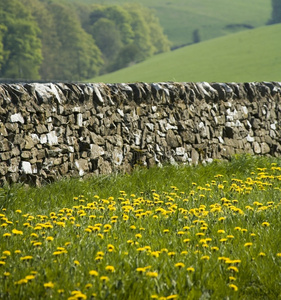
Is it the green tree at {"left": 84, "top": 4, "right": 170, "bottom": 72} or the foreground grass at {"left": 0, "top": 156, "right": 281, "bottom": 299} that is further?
the green tree at {"left": 84, "top": 4, "right": 170, "bottom": 72}

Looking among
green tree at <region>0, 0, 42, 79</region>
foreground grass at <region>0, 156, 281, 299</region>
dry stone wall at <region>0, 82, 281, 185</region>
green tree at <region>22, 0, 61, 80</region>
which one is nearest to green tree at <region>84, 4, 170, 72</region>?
green tree at <region>22, 0, 61, 80</region>

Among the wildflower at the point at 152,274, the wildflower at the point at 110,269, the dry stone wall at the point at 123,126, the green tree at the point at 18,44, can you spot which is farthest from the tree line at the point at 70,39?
the wildflower at the point at 152,274

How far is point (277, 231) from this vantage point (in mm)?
4691

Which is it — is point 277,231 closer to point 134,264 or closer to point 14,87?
point 134,264

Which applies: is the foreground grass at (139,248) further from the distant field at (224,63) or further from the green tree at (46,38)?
the green tree at (46,38)

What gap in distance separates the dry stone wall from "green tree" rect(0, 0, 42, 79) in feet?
167

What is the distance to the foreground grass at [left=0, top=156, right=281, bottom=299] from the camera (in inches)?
132

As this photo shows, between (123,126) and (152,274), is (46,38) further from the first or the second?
(152,274)

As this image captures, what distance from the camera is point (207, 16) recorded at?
99.4m

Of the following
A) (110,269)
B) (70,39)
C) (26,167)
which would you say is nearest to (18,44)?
(70,39)

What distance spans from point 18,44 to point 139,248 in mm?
59474

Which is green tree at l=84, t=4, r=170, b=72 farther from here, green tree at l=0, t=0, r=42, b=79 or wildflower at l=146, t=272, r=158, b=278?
wildflower at l=146, t=272, r=158, b=278

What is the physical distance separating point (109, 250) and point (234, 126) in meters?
6.54

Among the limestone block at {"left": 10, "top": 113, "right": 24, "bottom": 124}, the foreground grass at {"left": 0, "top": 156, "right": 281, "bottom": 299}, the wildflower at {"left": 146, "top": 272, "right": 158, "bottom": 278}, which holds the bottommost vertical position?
the foreground grass at {"left": 0, "top": 156, "right": 281, "bottom": 299}
